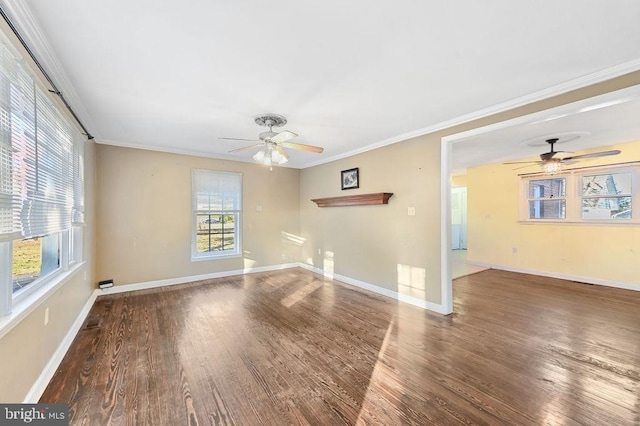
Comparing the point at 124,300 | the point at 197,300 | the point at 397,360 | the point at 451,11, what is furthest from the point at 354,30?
the point at 124,300

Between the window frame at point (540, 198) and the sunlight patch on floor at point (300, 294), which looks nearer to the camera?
the sunlight patch on floor at point (300, 294)

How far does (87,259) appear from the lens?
11.9ft

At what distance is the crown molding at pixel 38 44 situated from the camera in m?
1.50

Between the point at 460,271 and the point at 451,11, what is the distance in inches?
219

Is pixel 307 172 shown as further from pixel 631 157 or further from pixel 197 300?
pixel 631 157

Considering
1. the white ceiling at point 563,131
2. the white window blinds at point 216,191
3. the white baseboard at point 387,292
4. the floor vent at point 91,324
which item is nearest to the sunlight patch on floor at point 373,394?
the white baseboard at point 387,292

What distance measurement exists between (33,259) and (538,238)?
7690 mm

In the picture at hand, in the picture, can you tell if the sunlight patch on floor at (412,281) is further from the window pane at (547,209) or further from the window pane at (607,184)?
the window pane at (607,184)

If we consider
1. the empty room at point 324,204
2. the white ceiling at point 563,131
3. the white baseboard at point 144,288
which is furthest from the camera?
the white ceiling at point 563,131

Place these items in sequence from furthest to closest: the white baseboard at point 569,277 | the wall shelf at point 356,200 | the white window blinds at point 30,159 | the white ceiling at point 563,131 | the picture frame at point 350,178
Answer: the picture frame at point 350,178
the white baseboard at point 569,277
the wall shelf at point 356,200
the white ceiling at point 563,131
the white window blinds at point 30,159

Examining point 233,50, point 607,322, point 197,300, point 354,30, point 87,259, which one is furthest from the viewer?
A: point 197,300

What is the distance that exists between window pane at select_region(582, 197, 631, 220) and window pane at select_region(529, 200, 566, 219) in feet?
1.12

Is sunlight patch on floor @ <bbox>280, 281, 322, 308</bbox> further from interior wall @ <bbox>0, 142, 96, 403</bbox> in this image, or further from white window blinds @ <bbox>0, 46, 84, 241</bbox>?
white window blinds @ <bbox>0, 46, 84, 241</bbox>

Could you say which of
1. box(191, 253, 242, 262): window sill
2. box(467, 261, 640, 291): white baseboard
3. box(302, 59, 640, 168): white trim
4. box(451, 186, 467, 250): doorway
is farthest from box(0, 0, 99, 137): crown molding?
box(451, 186, 467, 250): doorway
